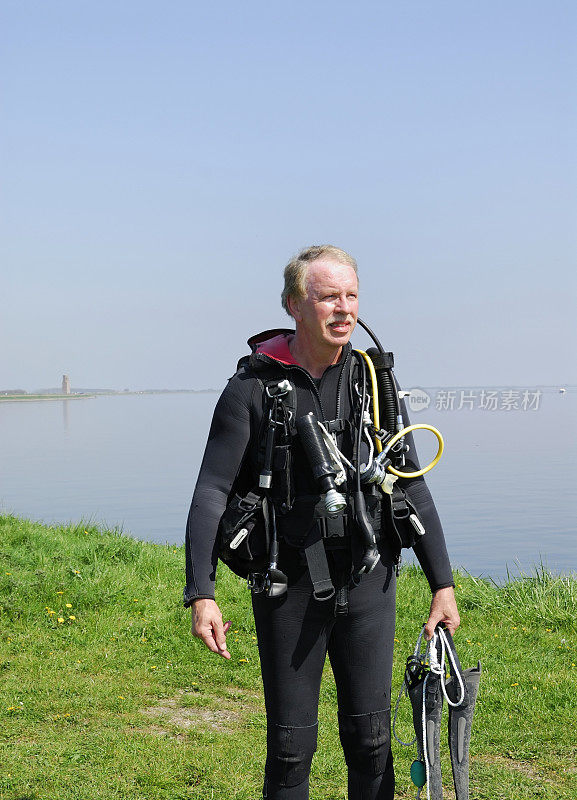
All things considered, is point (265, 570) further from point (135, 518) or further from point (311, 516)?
point (135, 518)

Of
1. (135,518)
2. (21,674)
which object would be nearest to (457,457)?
(135,518)

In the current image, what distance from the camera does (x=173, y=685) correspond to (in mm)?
6012

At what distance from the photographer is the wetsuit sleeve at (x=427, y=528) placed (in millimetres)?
3543

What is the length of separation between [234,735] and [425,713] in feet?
6.99

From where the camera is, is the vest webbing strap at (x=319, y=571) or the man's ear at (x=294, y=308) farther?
the man's ear at (x=294, y=308)

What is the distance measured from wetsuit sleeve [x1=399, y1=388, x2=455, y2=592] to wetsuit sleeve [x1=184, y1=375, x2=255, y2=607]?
0.71 m

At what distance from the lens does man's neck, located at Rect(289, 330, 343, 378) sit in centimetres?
344

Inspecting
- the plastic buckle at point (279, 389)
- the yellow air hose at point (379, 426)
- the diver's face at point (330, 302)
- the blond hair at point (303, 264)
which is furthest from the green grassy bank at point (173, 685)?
the blond hair at point (303, 264)

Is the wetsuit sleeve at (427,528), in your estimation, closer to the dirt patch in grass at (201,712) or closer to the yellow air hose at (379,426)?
the yellow air hose at (379,426)

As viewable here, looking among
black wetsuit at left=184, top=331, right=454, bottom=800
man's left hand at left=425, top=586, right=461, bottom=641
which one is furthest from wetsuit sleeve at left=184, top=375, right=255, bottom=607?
man's left hand at left=425, top=586, right=461, bottom=641

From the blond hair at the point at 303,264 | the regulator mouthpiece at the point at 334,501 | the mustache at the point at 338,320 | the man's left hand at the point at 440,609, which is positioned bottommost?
the man's left hand at the point at 440,609

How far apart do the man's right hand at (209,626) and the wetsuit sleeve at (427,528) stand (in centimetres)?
94

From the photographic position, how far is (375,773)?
3408 millimetres

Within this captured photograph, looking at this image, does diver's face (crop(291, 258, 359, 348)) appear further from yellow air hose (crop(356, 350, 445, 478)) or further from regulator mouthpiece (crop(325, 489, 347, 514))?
regulator mouthpiece (crop(325, 489, 347, 514))
